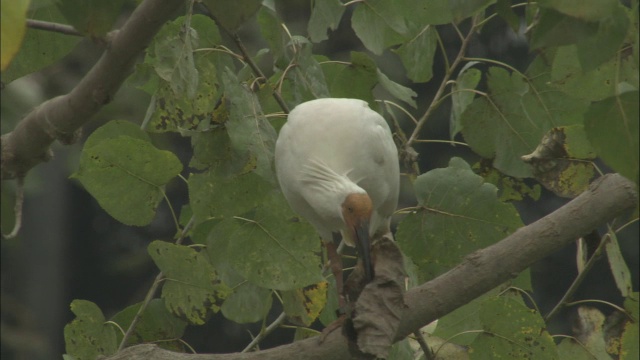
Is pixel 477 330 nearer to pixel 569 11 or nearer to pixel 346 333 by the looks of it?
pixel 346 333

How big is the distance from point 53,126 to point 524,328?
124 centimetres

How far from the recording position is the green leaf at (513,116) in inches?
109

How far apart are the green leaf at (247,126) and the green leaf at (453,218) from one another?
1.57ft

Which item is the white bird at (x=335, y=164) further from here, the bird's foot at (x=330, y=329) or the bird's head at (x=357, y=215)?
the bird's foot at (x=330, y=329)

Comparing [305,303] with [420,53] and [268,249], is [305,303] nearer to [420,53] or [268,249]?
[268,249]

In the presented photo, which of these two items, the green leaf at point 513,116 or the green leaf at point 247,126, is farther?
the green leaf at point 513,116

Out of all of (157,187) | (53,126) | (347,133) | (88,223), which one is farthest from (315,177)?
(88,223)

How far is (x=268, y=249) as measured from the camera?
2461mm

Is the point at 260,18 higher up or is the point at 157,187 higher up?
the point at 260,18

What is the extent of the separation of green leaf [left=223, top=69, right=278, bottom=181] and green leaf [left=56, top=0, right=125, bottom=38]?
2.32ft

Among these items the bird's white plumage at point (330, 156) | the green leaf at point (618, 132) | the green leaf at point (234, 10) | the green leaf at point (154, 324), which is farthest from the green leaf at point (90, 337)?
the green leaf at point (618, 132)

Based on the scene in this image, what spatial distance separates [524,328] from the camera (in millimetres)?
2416

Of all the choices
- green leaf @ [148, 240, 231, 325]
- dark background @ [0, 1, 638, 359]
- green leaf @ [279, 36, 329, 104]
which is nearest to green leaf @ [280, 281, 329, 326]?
green leaf @ [148, 240, 231, 325]

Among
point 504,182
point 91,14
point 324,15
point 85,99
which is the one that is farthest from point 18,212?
point 504,182
